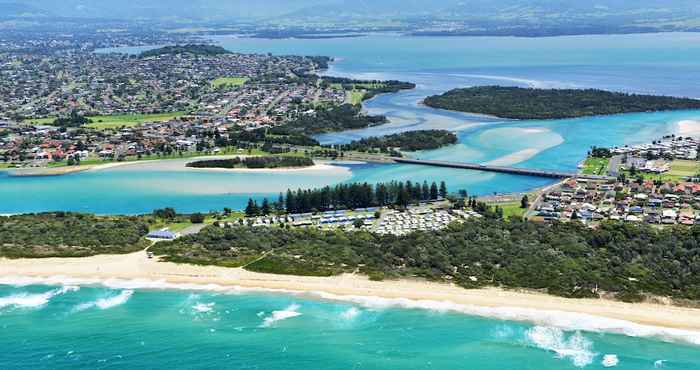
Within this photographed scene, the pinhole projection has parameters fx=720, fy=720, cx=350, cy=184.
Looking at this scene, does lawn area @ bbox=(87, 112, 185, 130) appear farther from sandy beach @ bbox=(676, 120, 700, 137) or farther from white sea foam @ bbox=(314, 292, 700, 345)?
white sea foam @ bbox=(314, 292, 700, 345)

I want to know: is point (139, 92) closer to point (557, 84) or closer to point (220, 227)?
point (557, 84)

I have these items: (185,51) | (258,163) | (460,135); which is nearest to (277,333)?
(258,163)

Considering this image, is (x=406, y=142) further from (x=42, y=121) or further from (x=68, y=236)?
(x=42, y=121)

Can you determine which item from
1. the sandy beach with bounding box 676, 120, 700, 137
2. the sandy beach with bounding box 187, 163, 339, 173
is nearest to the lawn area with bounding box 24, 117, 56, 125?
the sandy beach with bounding box 187, 163, 339, 173

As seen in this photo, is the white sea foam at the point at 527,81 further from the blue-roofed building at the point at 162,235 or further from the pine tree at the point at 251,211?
the blue-roofed building at the point at 162,235

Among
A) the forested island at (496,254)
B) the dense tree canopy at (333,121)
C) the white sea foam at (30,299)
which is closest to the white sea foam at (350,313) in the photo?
the forested island at (496,254)

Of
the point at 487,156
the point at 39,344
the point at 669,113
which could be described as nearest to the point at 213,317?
the point at 39,344
